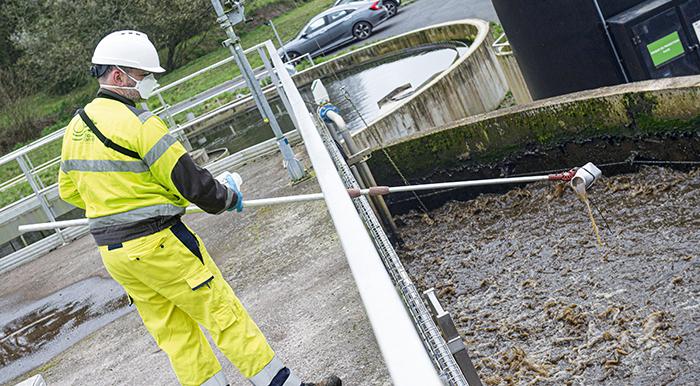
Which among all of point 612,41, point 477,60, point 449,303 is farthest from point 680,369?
point 477,60

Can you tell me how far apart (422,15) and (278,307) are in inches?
617

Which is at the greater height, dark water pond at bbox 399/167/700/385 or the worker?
the worker

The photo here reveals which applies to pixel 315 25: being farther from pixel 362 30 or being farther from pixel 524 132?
pixel 524 132

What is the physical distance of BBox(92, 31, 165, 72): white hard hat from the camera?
3.03 meters

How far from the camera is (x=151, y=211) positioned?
2.89 meters

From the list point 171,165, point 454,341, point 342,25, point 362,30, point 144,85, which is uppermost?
point 342,25

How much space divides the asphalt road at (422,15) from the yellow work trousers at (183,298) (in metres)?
12.0

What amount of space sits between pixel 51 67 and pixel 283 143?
31216 mm

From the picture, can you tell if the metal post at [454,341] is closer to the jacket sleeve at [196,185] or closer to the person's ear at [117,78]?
the jacket sleeve at [196,185]

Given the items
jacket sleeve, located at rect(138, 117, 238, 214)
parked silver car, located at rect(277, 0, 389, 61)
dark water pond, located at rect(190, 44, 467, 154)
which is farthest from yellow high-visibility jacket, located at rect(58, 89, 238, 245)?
parked silver car, located at rect(277, 0, 389, 61)

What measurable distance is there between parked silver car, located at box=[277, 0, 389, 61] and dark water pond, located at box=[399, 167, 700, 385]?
14248mm

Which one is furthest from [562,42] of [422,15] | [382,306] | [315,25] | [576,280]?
[315,25]

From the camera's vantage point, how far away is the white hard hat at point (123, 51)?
3031mm

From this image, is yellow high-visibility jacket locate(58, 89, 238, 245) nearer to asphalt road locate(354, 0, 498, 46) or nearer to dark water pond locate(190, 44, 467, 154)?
dark water pond locate(190, 44, 467, 154)
